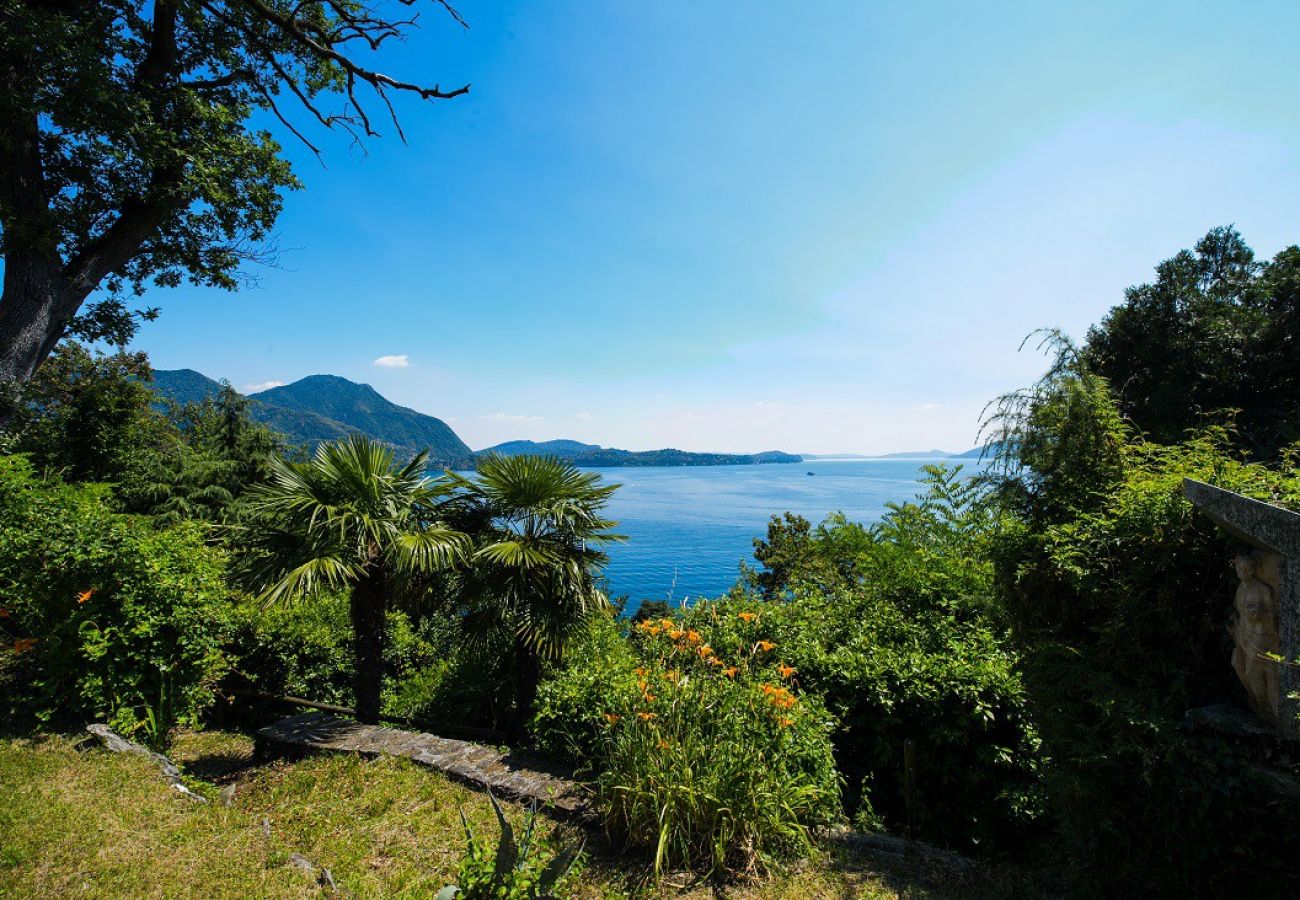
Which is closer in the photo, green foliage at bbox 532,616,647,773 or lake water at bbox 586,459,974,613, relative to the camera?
green foliage at bbox 532,616,647,773

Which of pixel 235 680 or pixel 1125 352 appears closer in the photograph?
pixel 235 680

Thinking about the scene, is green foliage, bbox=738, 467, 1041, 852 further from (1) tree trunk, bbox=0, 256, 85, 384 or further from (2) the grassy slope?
(1) tree trunk, bbox=0, 256, 85, 384

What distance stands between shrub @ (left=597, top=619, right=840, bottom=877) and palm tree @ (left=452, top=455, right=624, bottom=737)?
1459mm

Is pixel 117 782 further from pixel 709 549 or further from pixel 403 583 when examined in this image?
pixel 709 549

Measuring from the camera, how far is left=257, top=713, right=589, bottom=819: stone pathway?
3846 mm

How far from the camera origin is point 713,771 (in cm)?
324

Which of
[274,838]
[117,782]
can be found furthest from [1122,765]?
[117,782]

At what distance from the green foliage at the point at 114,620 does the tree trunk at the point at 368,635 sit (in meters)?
1.39

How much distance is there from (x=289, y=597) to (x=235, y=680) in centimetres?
399

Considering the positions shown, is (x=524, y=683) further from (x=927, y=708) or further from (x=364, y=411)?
(x=364, y=411)

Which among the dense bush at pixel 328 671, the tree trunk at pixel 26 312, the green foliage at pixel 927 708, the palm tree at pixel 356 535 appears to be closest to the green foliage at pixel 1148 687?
the green foliage at pixel 927 708

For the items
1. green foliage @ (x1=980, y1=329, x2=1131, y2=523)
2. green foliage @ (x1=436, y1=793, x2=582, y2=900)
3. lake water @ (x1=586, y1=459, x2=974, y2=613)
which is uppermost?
green foliage @ (x1=980, y1=329, x2=1131, y2=523)

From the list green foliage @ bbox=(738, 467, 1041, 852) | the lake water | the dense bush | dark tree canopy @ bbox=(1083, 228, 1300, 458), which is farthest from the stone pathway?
dark tree canopy @ bbox=(1083, 228, 1300, 458)

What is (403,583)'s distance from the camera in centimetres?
505
